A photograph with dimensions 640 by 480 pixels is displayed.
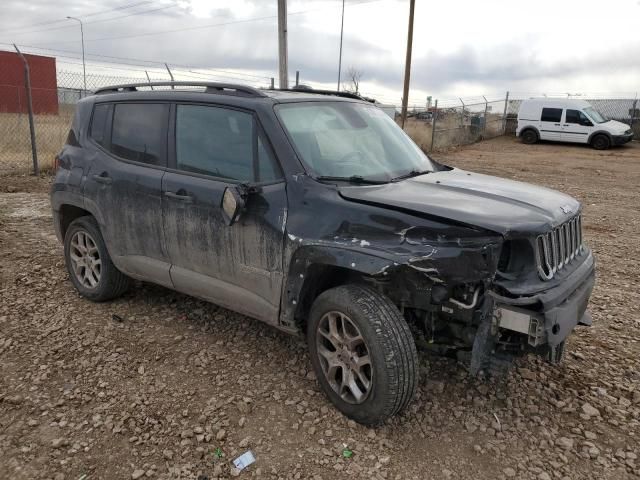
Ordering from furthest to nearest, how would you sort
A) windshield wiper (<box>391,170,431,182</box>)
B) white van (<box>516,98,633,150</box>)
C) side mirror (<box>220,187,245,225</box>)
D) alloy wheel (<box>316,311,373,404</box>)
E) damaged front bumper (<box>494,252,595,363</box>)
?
white van (<box>516,98,633,150</box>) → windshield wiper (<box>391,170,431,182</box>) → side mirror (<box>220,187,245,225</box>) → alloy wheel (<box>316,311,373,404</box>) → damaged front bumper (<box>494,252,595,363</box>)

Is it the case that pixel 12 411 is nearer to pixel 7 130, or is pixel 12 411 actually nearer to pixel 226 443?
pixel 226 443

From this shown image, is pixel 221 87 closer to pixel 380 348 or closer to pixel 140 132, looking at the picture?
pixel 140 132

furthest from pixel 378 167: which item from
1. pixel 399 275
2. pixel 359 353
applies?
pixel 359 353

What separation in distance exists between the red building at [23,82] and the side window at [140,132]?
68.8ft

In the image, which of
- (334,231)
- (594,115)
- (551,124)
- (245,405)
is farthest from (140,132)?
(594,115)

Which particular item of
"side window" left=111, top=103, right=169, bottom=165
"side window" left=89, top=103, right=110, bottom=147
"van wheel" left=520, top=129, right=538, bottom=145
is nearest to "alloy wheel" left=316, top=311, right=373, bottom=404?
"side window" left=111, top=103, right=169, bottom=165

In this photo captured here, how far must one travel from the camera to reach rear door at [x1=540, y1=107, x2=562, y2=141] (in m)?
22.7

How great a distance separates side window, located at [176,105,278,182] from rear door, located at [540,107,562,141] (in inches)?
883

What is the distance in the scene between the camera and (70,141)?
4.53m

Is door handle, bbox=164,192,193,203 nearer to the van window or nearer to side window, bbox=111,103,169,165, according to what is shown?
side window, bbox=111,103,169,165

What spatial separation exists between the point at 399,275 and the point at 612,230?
19.9 feet

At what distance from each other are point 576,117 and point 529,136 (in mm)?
2229

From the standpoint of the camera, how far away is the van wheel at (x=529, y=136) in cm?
2372

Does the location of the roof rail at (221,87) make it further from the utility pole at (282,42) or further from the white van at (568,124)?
the white van at (568,124)
